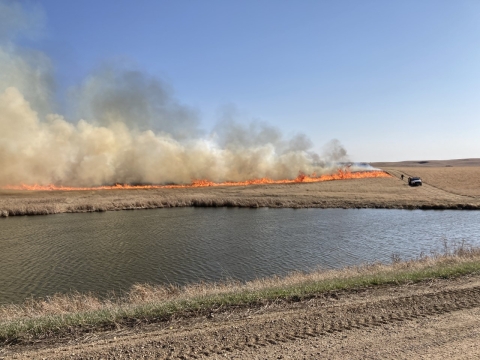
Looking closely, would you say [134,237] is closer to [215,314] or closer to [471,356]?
[215,314]

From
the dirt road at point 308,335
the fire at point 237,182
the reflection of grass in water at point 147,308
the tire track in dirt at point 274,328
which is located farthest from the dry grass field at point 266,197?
the dirt road at point 308,335

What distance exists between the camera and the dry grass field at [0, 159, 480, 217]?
1975 inches

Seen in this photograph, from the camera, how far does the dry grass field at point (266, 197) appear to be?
5016cm

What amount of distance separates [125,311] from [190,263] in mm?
13323

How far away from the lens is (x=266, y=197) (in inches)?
2291

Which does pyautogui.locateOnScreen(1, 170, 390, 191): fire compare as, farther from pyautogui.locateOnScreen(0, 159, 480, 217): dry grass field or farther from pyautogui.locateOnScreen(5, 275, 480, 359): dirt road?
pyautogui.locateOnScreen(5, 275, 480, 359): dirt road

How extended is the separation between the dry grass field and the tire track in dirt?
1578 inches

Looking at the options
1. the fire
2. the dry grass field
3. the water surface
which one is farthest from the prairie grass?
the fire

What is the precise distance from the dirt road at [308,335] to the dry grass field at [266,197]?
133 ft

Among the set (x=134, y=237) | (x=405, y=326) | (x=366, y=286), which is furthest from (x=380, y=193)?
(x=405, y=326)

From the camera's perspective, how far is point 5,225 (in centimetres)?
4047

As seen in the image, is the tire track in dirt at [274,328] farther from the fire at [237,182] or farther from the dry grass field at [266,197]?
the fire at [237,182]

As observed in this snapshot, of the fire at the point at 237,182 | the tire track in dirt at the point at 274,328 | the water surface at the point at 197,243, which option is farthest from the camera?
the fire at the point at 237,182

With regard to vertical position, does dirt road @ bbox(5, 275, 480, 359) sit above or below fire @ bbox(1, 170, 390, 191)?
below
